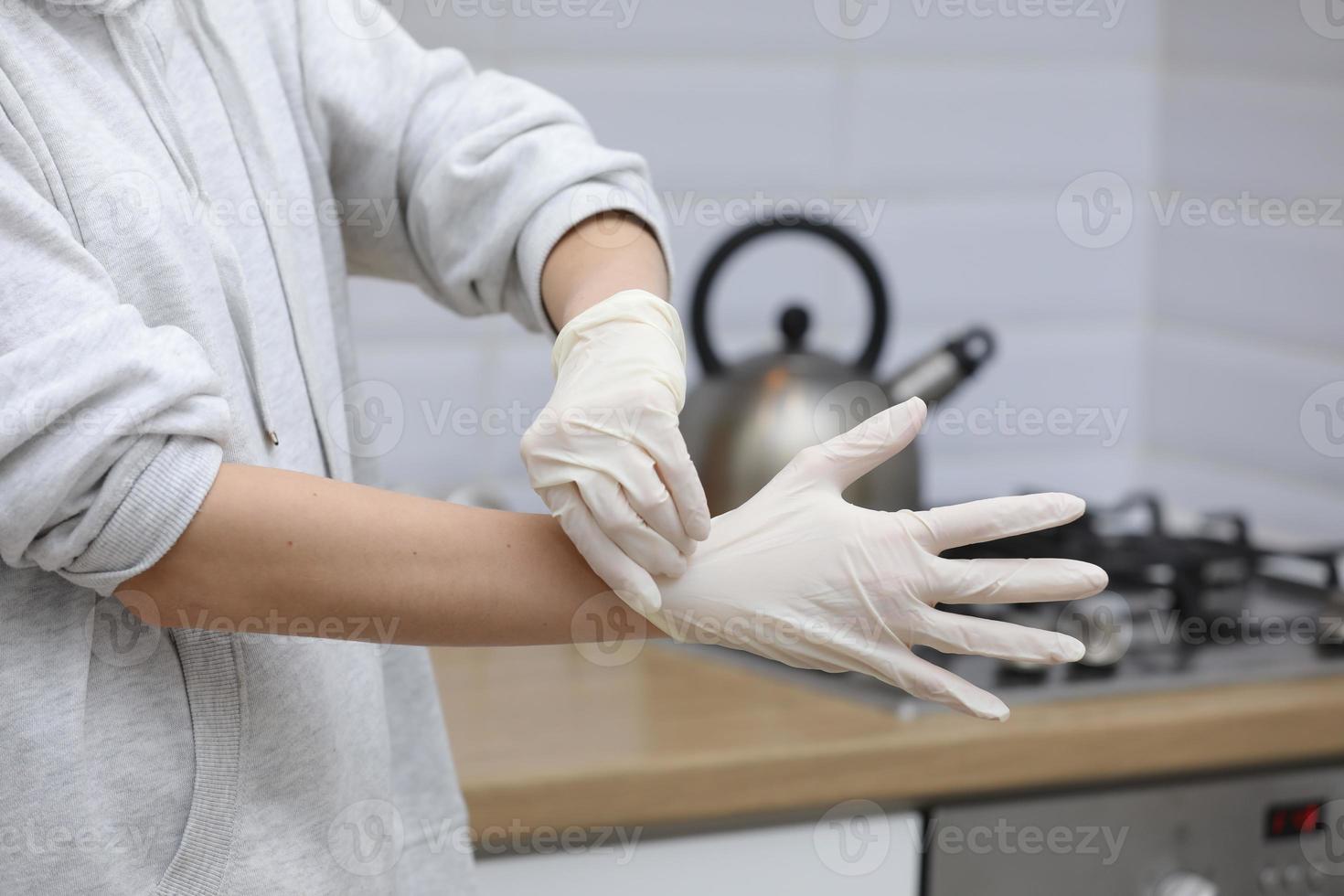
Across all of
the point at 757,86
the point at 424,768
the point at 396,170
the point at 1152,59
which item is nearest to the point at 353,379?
the point at 396,170

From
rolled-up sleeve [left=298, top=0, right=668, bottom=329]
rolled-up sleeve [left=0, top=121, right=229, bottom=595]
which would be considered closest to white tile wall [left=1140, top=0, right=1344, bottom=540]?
A: rolled-up sleeve [left=298, top=0, right=668, bottom=329]

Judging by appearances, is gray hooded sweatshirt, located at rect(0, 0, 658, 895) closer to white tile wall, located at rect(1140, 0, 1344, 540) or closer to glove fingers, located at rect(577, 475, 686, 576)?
glove fingers, located at rect(577, 475, 686, 576)

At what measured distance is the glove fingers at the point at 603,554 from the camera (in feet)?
2.00

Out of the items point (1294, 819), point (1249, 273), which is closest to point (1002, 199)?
point (1249, 273)

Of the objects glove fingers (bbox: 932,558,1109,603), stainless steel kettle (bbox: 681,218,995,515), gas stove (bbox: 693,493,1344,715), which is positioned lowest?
gas stove (bbox: 693,493,1344,715)

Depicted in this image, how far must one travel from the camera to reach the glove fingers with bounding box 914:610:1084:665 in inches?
23.9

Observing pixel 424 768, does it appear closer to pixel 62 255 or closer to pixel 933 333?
pixel 62 255

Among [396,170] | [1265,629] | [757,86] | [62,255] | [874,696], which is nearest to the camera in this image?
[62,255]

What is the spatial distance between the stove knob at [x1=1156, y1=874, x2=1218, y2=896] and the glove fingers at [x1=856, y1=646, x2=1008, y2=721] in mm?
618

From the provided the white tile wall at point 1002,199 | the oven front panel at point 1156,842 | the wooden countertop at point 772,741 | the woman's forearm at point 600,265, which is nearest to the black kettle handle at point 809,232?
the white tile wall at point 1002,199

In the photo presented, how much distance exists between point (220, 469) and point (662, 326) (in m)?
0.22

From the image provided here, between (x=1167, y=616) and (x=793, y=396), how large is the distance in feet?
1.27

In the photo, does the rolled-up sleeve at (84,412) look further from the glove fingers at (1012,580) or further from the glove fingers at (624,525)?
the glove fingers at (1012,580)

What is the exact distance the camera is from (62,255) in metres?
0.55
